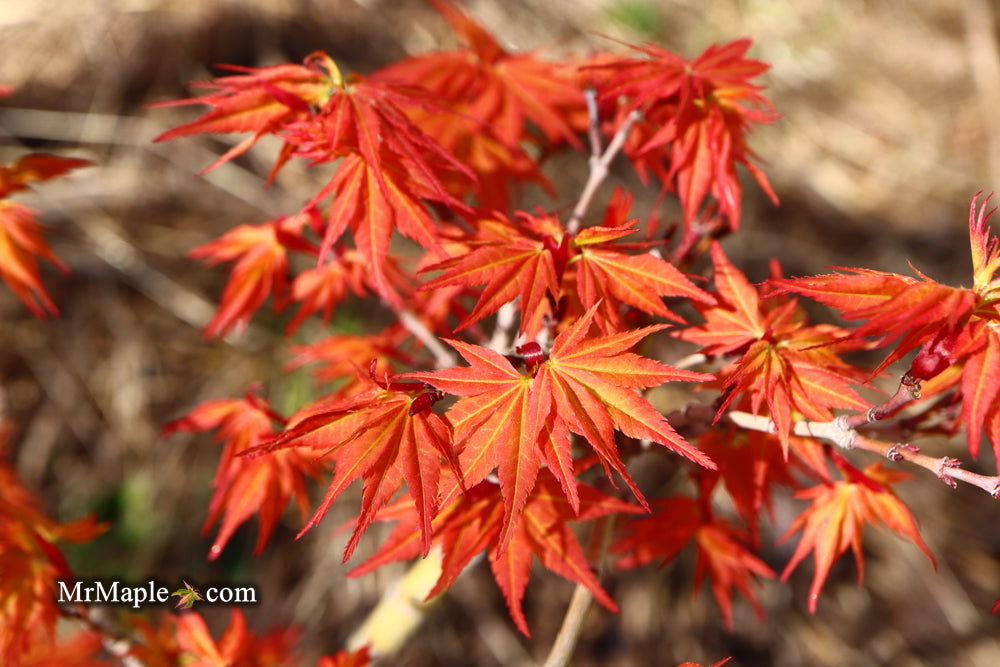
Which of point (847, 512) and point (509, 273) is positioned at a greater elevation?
point (509, 273)

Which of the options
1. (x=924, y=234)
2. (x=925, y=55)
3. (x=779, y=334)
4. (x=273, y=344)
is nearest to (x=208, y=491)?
(x=273, y=344)

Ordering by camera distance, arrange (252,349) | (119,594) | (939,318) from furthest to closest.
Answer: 1. (252,349)
2. (119,594)
3. (939,318)

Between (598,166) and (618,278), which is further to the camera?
(598,166)

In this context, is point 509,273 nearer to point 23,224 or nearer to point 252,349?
point 23,224

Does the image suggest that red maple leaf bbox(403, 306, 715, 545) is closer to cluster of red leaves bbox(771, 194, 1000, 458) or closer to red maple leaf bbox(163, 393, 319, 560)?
cluster of red leaves bbox(771, 194, 1000, 458)

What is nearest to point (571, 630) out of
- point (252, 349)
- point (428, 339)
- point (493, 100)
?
point (428, 339)

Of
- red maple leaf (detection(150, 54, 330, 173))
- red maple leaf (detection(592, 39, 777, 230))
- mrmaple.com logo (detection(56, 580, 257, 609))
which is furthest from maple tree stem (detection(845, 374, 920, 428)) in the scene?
mrmaple.com logo (detection(56, 580, 257, 609))

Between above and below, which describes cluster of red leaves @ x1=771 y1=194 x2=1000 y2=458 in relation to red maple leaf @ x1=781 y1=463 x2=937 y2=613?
above
